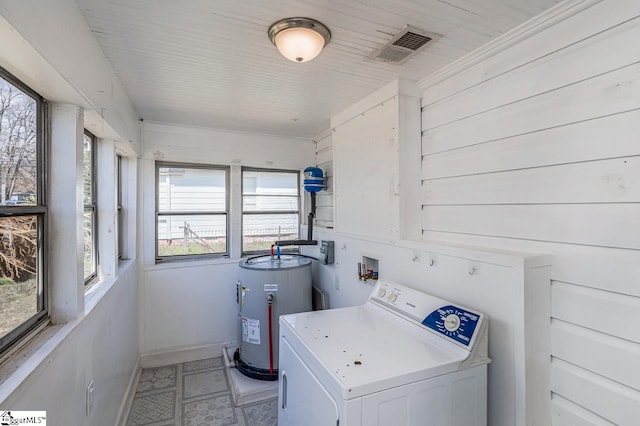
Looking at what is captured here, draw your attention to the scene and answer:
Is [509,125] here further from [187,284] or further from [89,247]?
[187,284]

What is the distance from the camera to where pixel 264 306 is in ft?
9.03

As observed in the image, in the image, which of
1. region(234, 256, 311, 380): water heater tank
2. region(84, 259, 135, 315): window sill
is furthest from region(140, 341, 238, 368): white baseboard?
region(84, 259, 135, 315): window sill

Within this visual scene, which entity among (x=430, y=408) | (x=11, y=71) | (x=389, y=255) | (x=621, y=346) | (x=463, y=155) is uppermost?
(x=11, y=71)

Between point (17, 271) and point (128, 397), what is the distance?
1.82 meters

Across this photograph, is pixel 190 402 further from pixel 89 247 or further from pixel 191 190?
pixel 191 190

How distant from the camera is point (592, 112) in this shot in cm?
125

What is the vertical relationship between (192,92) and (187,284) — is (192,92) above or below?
above

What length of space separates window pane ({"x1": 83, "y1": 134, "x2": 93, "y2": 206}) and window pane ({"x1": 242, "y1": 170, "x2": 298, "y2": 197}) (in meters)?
1.68

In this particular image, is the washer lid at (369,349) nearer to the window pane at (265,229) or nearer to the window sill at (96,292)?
the window sill at (96,292)

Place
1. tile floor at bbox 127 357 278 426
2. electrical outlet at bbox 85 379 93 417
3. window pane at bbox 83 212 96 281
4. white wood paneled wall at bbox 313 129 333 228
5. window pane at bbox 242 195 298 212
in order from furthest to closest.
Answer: window pane at bbox 242 195 298 212, white wood paneled wall at bbox 313 129 333 228, tile floor at bbox 127 357 278 426, window pane at bbox 83 212 96 281, electrical outlet at bbox 85 379 93 417

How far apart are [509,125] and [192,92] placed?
6.94 ft

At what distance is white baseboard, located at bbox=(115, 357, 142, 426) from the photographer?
6.94ft

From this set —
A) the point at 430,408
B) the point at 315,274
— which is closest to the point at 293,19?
the point at 430,408

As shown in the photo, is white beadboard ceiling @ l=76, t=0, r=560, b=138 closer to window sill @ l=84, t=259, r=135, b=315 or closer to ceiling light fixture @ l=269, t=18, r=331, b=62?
ceiling light fixture @ l=269, t=18, r=331, b=62
